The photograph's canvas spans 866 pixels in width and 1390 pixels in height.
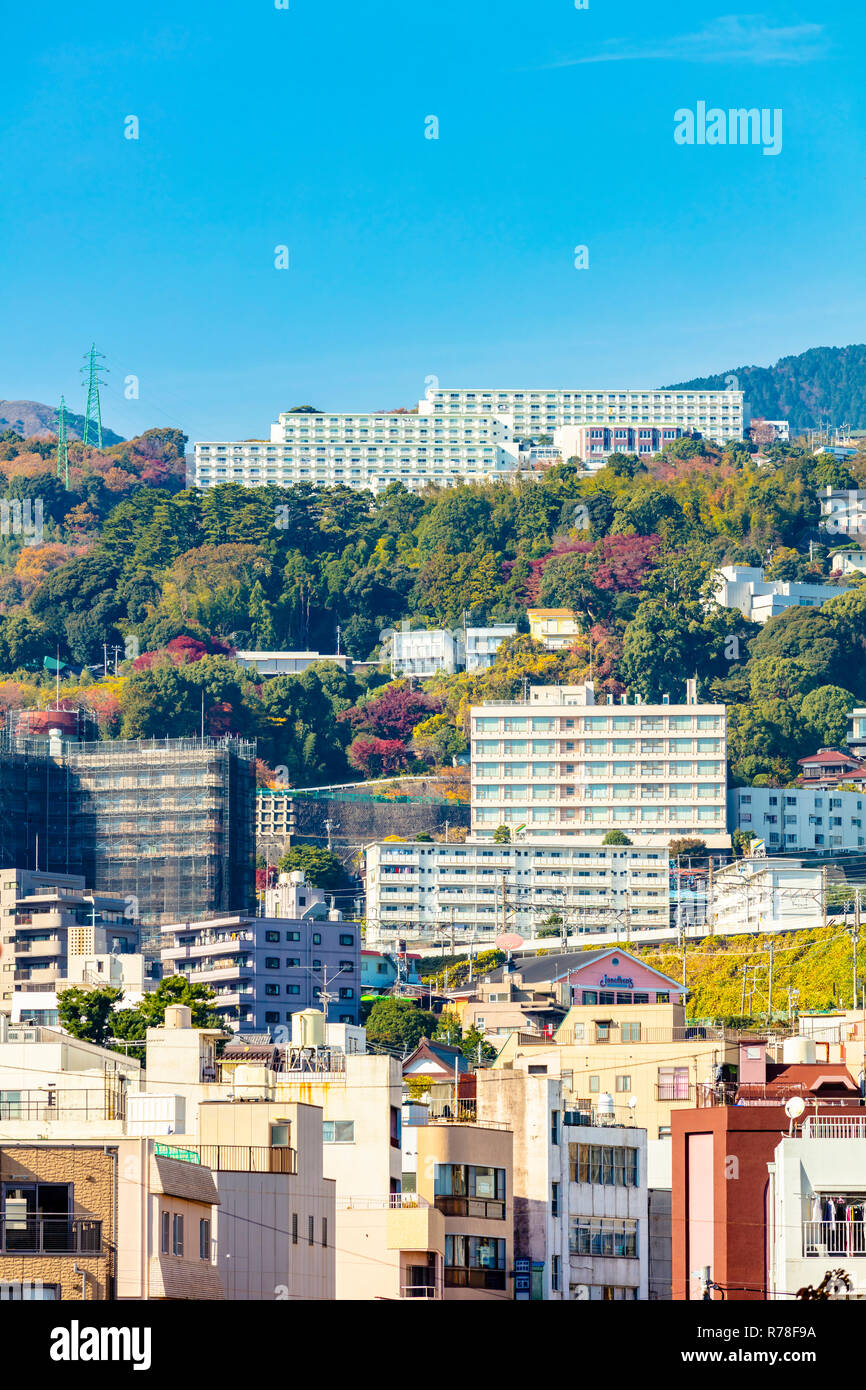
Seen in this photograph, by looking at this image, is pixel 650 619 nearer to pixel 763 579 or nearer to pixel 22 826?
pixel 763 579

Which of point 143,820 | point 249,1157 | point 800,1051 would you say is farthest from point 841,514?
point 249,1157

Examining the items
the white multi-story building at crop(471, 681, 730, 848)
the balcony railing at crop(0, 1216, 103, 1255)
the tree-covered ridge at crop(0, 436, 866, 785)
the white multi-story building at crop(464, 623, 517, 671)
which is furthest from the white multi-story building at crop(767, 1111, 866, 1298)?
the white multi-story building at crop(464, 623, 517, 671)

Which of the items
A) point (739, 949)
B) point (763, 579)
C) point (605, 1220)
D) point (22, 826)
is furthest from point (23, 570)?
point (605, 1220)

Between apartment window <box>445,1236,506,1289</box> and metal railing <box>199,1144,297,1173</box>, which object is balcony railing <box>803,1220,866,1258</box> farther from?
metal railing <box>199,1144,297,1173</box>

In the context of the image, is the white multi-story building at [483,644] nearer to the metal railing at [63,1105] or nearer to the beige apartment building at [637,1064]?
the beige apartment building at [637,1064]

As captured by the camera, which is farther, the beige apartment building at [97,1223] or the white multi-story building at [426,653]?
the white multi-story building at [426,653]

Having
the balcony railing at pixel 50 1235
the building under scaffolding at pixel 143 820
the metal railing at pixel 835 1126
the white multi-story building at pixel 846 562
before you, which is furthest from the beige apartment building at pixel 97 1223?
the white multi-story building at pixel 846 562
